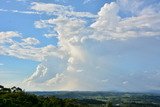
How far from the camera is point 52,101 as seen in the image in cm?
17775

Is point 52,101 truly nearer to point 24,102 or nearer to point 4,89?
point 24,102

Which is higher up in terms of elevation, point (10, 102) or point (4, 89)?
point (4, 89)

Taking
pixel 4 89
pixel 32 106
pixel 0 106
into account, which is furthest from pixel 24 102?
pixel 4 89

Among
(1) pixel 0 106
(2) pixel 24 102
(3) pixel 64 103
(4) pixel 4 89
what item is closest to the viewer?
(1) pixel 0 106

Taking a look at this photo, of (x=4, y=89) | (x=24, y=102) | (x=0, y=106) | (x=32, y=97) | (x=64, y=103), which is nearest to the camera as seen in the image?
(x=0, y=106)

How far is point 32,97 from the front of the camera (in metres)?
173

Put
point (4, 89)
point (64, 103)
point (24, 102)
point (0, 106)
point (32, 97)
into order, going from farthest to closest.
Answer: point (4, 89) < point (64, 103) < point (32, 97) < point (24, 102) < point (0, 106)

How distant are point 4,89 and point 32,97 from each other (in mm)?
33218

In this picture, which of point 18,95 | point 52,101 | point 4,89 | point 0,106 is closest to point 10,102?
point 0,106

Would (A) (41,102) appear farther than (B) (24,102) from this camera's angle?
Yes

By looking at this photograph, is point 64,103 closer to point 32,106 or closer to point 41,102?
point 41,102

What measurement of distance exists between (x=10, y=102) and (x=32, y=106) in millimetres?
15037

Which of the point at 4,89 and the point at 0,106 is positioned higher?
the point at 4,89

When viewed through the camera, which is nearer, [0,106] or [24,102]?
[0,106]
